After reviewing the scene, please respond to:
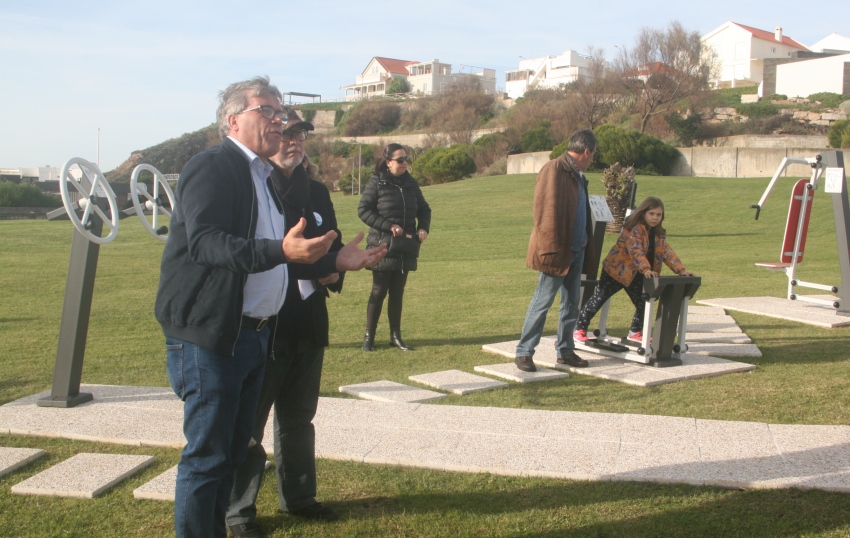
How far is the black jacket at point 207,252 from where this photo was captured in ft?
8.99

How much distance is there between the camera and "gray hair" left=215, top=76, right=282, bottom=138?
9.92ft

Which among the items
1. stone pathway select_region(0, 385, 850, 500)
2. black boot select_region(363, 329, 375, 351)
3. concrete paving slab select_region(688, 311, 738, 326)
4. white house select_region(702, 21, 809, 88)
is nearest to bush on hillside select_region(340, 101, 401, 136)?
white house select_region(702, 21, 809, 88)

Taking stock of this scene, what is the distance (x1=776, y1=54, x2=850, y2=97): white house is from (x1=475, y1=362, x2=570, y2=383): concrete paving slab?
63.8 metres

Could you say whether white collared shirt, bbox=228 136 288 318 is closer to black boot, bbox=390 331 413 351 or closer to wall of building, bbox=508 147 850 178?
black boot, bbox=390 331 413 351

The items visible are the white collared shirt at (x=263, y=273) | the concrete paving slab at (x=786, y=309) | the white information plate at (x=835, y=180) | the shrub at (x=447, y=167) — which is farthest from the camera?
the shrub at (x=447, y=167)

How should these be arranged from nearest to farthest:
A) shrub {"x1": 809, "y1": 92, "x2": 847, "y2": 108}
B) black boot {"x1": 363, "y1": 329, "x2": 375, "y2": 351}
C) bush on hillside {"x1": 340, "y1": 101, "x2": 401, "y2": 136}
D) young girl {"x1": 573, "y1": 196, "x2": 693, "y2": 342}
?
1. young girl {"x1": 573, "y1": 196, "x2": 693, "y2": 342}
2. black boot {"x1": 363, "y1": 329, "x2": 375, "y2": 351}
3. shrub {"x1": 809, "y1": 92, "x2": 847, "y2": 108}
4. bush on hillside {"x1": 340, "y1": 101, "x2": 401, "y2": 136}

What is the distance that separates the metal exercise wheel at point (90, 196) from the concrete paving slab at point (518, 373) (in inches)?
127

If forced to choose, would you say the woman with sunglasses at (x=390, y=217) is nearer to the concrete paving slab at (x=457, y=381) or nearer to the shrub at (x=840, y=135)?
the concrete paving slab at (x=457, y=381)

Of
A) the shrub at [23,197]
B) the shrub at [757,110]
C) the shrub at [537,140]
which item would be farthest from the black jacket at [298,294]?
the shrub at [757,110]

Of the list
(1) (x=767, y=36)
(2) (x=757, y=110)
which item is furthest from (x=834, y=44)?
(2) (x=757, y=110)

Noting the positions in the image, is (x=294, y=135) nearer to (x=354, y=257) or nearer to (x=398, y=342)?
(x=354, y=257)

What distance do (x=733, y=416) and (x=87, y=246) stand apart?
4.48 m

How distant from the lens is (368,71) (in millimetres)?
133250

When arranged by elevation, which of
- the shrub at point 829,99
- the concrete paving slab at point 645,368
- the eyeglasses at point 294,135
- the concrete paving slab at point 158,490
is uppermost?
the shrub at point 829,99
